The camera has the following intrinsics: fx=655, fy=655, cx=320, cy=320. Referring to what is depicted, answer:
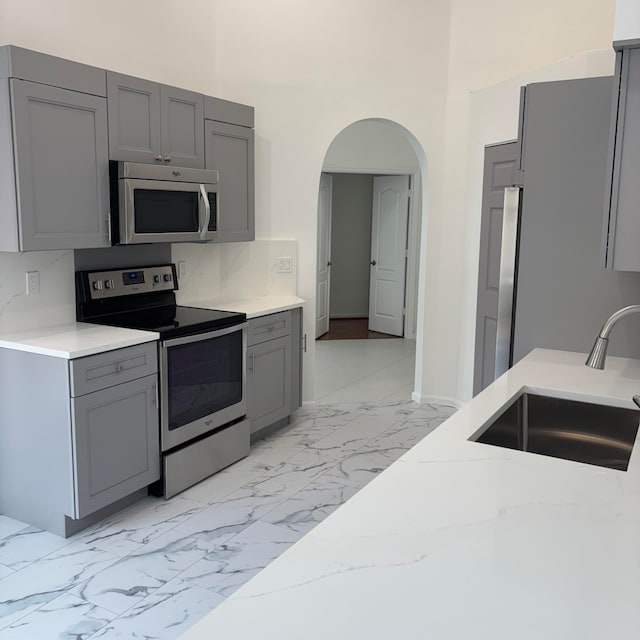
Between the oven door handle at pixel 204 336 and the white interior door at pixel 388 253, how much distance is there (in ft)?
14.9

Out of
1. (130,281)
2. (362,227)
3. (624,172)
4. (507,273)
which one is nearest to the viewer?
(624,172)

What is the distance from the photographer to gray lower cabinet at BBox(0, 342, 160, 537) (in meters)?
2.89

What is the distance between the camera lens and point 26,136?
2.86 m

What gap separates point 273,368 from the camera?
4328 millimetres

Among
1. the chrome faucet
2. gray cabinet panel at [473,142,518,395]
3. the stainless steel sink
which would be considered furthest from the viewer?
gray cabinet panel at [473,142,518,395]

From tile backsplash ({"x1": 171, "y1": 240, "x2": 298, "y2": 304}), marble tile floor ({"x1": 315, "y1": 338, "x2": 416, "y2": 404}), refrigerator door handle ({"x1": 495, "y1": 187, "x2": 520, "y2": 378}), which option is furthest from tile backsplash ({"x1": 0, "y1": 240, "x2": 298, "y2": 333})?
refrigerator door handle ({"x1": 495, "y1": 187, "x2": 520, "y2": 378})

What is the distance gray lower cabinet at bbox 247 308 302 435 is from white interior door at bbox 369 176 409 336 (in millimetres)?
3812

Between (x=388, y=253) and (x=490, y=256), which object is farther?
(x=388, y=253)

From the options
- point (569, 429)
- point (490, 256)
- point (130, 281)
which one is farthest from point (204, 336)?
point (490, 256)

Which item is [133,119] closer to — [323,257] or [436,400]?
[436,400]

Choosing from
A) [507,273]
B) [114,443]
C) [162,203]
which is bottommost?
[114,443]

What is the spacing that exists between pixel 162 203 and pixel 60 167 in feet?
2.07

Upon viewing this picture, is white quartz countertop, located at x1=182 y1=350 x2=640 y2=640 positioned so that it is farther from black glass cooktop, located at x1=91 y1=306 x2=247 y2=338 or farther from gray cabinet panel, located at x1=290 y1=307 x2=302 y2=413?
gray cabinet panel, located at x1=290 y1=307 x2=302 y2=413

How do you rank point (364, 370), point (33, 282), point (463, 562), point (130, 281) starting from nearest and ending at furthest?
point (463, 562) → point (33, 282) → point (130, 281) → point (364, 370)
